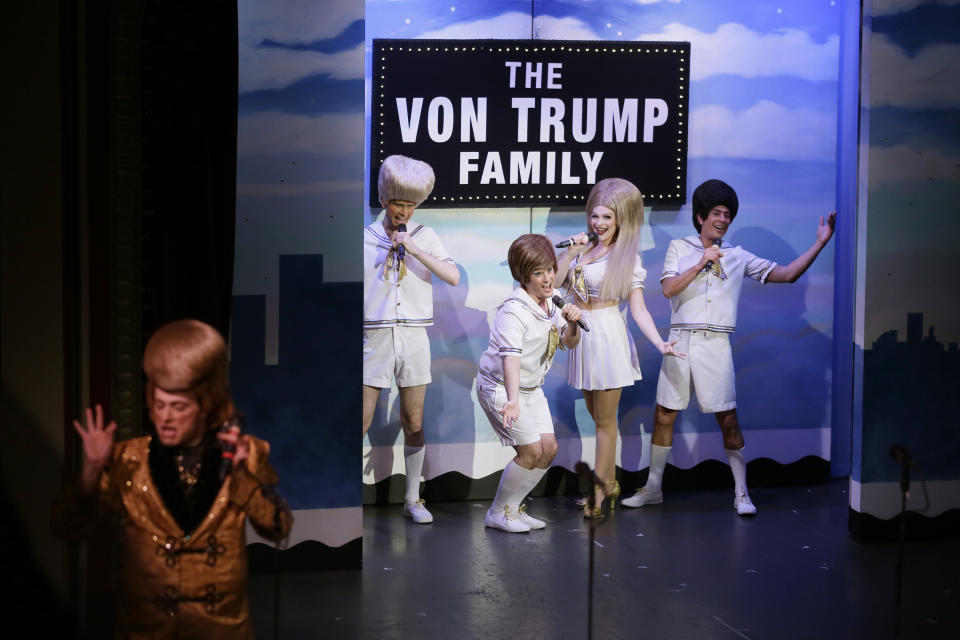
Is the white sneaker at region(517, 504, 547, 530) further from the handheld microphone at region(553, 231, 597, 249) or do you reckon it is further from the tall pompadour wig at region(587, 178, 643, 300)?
the handheld microphone at region(553, 231, 597, 249)

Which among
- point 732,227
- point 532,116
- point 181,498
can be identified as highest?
point 532,116

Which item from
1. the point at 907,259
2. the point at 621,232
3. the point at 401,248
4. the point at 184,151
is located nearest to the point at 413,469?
the point at 401,248

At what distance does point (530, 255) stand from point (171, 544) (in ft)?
Result: 11.0

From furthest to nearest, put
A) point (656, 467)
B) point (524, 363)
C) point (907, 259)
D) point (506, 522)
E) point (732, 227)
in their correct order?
point (732, 227) → point (656, 467) → point (506, 522) → point (524, 363) → point (907, 259)

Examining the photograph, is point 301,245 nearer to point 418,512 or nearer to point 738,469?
point 418,512

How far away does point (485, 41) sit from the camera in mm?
6824

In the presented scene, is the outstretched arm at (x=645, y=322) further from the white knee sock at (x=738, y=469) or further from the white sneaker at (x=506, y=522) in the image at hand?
Result: the white sneaker at (x=506, y=522)

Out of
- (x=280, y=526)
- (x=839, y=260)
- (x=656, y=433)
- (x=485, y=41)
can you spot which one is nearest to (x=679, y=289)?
(x=656, y=433)

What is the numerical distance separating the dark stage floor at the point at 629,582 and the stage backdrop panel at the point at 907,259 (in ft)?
1.47

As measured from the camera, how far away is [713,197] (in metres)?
6.85

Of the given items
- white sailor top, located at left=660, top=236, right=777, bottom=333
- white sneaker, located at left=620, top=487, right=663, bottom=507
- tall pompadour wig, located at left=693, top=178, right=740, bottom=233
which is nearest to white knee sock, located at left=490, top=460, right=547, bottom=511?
white sneaker, located at left=620, top=487, right=663, bottom=507

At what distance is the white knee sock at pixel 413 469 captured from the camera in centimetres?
665

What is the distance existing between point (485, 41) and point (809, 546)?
11.3 feet

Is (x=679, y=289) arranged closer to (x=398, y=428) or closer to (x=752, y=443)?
(x=752, y=443)
